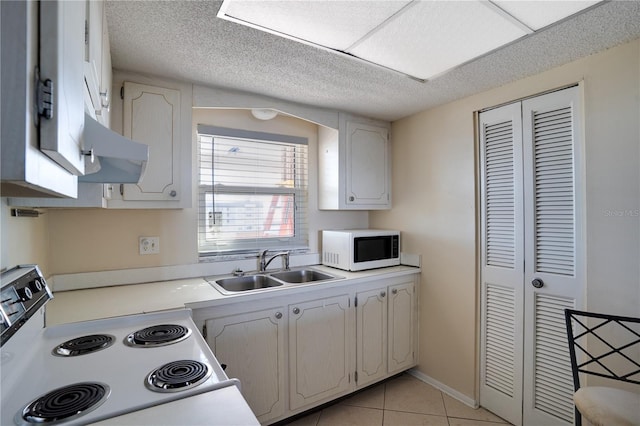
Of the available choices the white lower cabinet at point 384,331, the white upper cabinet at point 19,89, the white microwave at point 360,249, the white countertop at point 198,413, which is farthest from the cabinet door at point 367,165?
the white upper cabinet at point 19,89

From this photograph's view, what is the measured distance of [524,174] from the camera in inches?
79.7

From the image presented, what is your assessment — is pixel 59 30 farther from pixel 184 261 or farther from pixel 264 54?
pixel 184 261

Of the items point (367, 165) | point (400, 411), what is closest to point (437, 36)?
point (367, 165)

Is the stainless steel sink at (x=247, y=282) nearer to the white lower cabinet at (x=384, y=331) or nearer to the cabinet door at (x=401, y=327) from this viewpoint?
the white lower cabinet at (x=384, y=331)

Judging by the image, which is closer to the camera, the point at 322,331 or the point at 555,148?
the point at 555,148

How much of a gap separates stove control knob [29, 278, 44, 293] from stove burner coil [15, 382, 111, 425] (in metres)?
0.39

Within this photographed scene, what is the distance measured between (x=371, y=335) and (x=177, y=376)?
1.66 meters

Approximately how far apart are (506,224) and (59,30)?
2.35 m

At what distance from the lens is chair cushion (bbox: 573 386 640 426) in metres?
1.28

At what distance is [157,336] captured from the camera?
1.30m

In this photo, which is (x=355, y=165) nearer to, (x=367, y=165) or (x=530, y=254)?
(x=367, y=165)

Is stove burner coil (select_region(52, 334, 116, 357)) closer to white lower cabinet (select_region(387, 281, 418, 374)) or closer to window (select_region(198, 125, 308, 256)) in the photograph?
window (select_region(198, 125, 308, 256))

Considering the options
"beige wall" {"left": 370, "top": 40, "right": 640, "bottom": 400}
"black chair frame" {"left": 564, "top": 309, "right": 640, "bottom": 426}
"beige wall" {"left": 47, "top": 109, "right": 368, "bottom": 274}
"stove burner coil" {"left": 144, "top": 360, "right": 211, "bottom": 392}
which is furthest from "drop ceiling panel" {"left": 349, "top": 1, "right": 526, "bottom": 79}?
"stove burner coil" {"left": 144, "top": 360, "right": 211, "bottom": 392}

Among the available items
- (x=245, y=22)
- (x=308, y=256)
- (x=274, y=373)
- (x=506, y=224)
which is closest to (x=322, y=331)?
(x=274, y=373)
